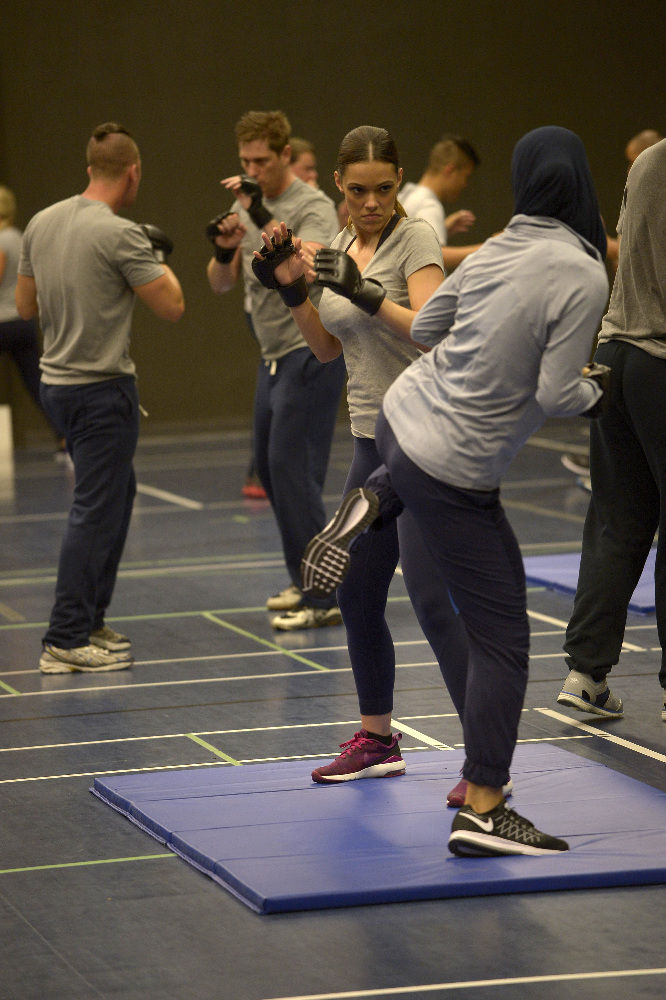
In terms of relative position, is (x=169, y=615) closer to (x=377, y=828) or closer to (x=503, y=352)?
(x=377, y=828)

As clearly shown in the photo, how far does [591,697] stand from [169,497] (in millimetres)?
5252

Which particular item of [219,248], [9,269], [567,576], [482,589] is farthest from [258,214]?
[9,269]

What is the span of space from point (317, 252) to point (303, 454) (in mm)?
2461

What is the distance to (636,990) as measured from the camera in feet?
8.84

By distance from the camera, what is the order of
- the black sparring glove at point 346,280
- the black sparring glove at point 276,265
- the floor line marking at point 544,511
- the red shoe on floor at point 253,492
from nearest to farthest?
1. the black sparring glove at point 346,280
2. the black sparring glove at point 276,265
3. the floor line marking at point 544,511
4. the red shoe on floor at point 253,492

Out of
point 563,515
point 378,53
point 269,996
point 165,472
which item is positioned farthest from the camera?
point 378,53

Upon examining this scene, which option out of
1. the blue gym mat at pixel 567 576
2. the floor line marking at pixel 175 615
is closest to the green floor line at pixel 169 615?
the floor line marking at pixel 175 615

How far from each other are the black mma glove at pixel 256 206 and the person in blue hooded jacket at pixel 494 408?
2341 mm

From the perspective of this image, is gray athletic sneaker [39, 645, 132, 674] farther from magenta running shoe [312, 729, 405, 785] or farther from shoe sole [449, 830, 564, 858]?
shoe sole [449, 830, 564, 858]

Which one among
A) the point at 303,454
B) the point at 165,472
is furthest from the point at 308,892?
the point at 165,472

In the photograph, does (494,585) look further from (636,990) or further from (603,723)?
(603,723)

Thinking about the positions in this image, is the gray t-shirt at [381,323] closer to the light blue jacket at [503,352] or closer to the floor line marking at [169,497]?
the light blue jacket at [503,352]

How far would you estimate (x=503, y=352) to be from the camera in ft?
10.1

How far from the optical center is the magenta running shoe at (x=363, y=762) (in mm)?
3838
